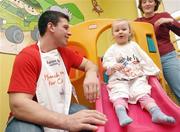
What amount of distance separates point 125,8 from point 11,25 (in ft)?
4.10

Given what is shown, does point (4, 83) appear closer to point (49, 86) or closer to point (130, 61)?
point (49, 86)

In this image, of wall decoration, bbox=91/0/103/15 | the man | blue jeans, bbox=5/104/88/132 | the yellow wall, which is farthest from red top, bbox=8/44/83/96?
wall decoration, bbox=91/0/103/15

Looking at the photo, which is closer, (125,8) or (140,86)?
(140,86)

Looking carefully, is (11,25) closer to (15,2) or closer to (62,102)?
(15,2)

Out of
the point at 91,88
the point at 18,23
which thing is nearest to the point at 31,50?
the point at 91,88

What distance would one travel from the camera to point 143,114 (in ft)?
3.92

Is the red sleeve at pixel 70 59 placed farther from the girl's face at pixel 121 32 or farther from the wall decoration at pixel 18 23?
the wall decoration at pixel 18 23

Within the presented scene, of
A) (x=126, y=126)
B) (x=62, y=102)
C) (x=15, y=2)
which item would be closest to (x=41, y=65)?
(x=62, y=102)

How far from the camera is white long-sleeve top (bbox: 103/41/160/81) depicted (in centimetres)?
127

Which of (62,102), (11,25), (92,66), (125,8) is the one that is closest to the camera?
(62,102)

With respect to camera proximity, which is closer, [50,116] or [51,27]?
[50,116]

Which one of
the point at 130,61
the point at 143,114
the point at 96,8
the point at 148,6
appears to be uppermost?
the point at 96,8

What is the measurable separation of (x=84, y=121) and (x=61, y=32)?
53cm

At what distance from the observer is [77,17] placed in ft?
7.84
